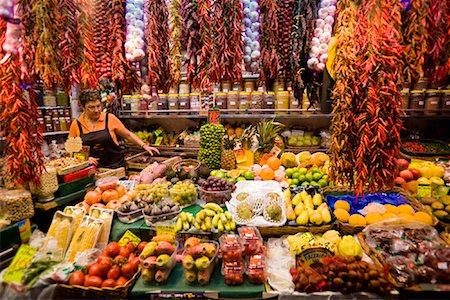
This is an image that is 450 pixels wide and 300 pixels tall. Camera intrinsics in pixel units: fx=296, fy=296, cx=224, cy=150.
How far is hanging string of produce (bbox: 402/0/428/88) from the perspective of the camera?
1.72m

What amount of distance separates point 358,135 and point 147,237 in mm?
1648

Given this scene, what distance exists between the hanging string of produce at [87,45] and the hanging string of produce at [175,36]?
613mm

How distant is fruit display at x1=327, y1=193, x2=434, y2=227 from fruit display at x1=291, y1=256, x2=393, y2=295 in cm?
58

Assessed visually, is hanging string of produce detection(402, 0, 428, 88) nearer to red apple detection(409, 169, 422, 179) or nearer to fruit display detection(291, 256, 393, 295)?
fruit display detection(291, 256, 393, 295)

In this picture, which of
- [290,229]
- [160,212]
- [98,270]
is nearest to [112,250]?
[98,270]

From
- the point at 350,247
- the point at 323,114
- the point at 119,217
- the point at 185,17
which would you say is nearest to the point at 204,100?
the point at 323,114

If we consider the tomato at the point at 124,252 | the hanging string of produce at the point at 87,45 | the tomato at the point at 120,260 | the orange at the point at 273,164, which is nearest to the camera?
the tomato at the point at 120,260

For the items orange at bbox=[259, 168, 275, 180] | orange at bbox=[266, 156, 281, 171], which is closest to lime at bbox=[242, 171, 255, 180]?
orange at bbox=[259, 168, 275, 180]

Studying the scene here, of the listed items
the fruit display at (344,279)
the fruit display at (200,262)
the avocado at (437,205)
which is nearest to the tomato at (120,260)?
the fruit display at (200,262)

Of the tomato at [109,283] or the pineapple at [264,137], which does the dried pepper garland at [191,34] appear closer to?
the pineapple at [264,137]

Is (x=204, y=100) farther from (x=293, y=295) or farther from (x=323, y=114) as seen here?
(x=293, y=295)

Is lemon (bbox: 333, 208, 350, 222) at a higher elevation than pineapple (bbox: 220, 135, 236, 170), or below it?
below

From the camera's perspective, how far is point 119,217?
2268 millimetres

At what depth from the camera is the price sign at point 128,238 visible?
2.11 m
